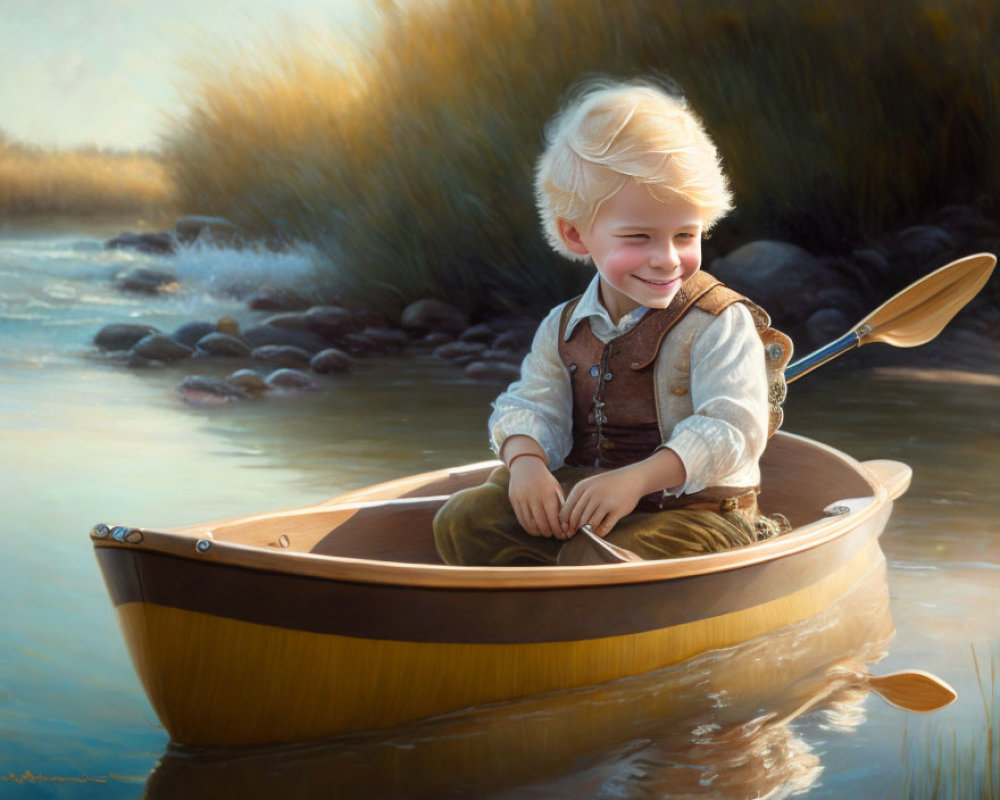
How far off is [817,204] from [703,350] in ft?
10.1

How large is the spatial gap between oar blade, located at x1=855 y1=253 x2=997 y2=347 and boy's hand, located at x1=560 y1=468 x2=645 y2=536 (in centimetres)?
81

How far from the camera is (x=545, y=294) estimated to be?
4.38 m

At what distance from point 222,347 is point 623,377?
282 cm

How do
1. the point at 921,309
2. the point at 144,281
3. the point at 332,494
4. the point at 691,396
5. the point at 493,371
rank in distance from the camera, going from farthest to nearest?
the point at 144,281, the point at 493,371, the point at 332,494, the point at 921,309, the point at 691,396

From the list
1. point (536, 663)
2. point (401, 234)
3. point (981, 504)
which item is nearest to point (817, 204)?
point (401, 234)

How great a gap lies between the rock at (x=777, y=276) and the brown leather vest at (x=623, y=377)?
2606 mm

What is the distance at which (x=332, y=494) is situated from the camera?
7.87ft

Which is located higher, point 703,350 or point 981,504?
point 703,350

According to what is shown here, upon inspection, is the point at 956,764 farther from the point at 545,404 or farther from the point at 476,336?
the point at 476,336

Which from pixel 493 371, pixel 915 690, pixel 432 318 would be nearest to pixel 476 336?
pixel 432 318

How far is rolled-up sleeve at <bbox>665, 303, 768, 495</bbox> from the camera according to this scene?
1409mm

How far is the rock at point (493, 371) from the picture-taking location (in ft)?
12.6

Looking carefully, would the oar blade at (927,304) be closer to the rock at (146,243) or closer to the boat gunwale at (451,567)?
the boat gunwale at (451,567)

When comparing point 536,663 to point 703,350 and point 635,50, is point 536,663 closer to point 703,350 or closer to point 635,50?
point 703,350
